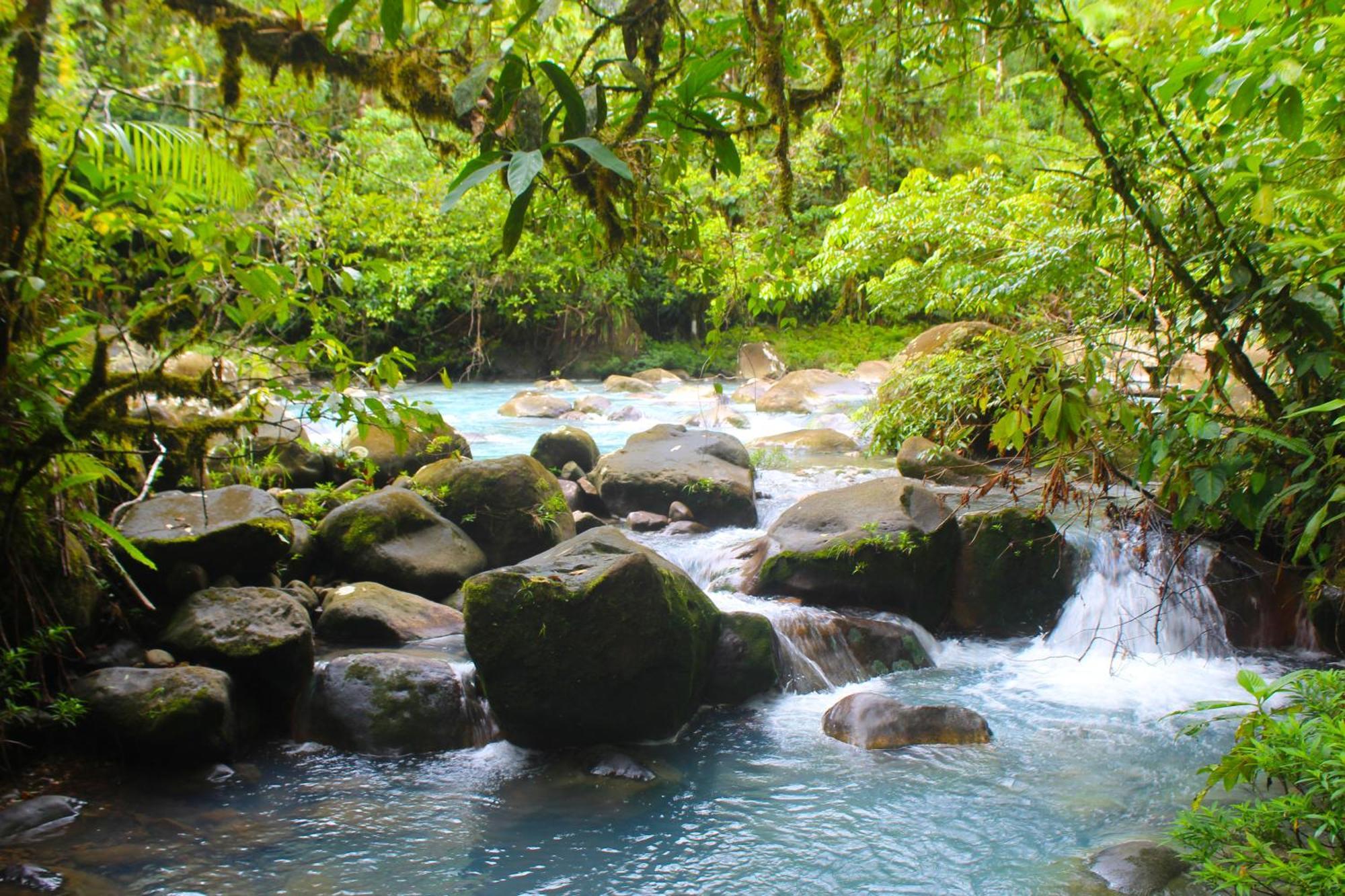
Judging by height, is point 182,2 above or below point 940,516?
above

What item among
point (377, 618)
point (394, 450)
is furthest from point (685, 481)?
point (377, 618)

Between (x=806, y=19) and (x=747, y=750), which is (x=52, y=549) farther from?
(x=806, y=19)

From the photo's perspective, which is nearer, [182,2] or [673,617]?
[182,2]

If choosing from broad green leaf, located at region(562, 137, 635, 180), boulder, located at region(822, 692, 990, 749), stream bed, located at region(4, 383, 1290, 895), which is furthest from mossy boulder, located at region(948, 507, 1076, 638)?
broad green leaf, located at region(562, 137, 635, 180)

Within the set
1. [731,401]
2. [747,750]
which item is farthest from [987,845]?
[731,401]

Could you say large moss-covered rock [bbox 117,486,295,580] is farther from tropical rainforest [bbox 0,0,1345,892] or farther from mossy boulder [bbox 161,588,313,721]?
tropical rainforest [bbox 0,0,1345,892]

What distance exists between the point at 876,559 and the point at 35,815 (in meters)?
5.37

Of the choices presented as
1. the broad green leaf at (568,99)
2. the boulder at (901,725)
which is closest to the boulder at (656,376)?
the boulder at (901,725)

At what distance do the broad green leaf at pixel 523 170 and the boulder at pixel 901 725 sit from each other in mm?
4682

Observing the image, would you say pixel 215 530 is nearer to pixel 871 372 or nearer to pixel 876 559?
pixel 876 559

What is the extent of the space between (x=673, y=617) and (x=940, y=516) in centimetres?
288

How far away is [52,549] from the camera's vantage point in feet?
14.9

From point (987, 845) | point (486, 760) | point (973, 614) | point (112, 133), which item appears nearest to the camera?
point (112, 133)

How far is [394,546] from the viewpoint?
22.8 feet
